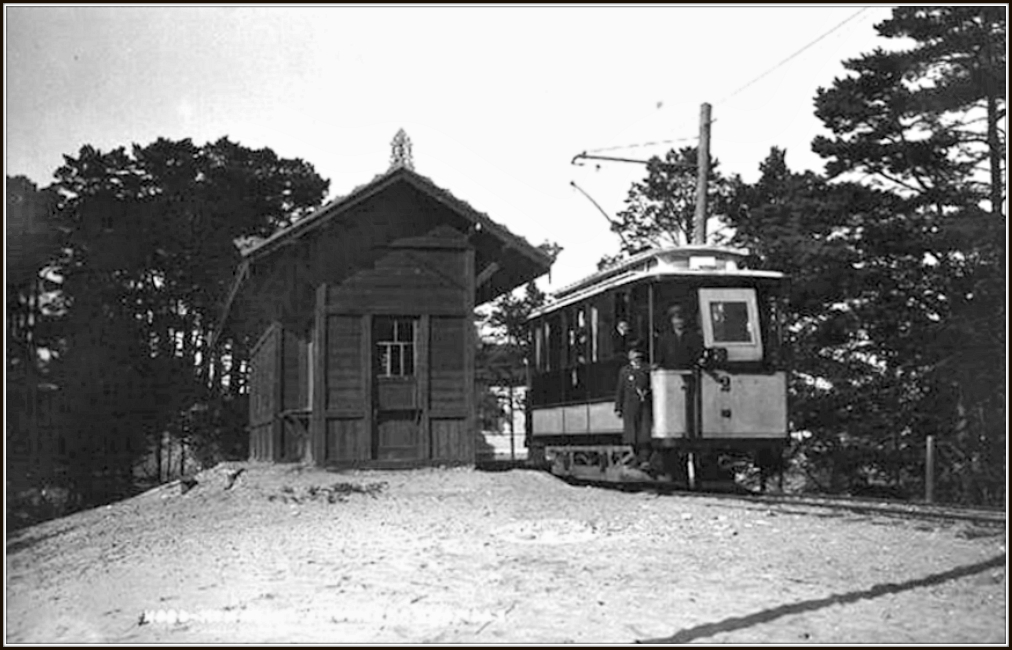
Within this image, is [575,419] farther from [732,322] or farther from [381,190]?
[381,190]

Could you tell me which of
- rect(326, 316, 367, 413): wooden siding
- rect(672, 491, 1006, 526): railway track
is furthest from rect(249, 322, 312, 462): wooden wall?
rect(672, 491, 1006, 526): railway track

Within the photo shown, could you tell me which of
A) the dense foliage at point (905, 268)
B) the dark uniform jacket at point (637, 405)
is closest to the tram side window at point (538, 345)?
the dark uniform jacket at point (637, 405)

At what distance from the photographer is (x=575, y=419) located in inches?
691

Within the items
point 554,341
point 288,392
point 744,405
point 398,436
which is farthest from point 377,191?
point 744,405

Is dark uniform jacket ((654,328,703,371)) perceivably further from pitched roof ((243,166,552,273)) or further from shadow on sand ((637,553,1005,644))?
pitched roof ((243,166,552,273))

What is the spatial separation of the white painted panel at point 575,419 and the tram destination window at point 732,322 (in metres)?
3.09

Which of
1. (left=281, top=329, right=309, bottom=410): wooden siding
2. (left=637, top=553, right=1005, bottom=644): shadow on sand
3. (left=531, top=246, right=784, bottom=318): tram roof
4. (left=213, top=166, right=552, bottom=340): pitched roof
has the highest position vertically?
(left=213, top=166, right=552, bottom=340): pitched roof

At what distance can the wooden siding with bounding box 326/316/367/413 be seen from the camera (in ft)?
63.2

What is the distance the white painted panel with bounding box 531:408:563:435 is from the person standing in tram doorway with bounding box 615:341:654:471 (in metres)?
4.02

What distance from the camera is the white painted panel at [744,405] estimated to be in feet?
46.7

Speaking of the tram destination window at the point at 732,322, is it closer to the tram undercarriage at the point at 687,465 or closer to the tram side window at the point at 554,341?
the tram undercarriage at the point at 687,465

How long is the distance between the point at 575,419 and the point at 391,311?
4.20 metres

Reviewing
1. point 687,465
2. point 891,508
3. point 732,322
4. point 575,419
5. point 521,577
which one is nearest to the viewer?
point 521,577

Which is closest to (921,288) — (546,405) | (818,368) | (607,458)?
(818,368)
